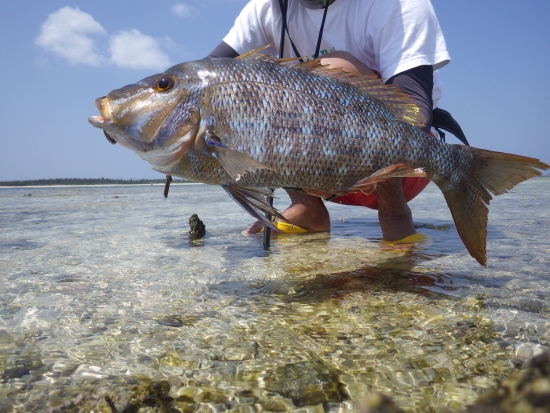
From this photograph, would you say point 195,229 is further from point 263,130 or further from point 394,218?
point 263,130

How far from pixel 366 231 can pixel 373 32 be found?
2267 mm

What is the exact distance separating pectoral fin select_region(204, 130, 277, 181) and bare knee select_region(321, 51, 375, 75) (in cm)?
175

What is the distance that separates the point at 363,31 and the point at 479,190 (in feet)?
6.89

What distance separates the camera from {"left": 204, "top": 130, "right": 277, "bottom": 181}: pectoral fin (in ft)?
6.89

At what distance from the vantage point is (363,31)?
3.91 m

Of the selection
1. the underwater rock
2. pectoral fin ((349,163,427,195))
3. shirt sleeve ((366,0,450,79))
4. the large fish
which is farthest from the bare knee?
the underwater rock

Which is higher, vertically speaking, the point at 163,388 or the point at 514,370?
the point at 514,370

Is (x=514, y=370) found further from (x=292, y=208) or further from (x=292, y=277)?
(x=292, y=208)

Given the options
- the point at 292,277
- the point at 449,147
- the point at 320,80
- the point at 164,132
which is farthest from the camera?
the point at 292,277

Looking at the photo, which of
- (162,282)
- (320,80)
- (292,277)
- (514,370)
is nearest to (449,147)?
(320,80)

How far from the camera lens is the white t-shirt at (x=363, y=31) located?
3.43 meters

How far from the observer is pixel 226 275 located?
9.36ft

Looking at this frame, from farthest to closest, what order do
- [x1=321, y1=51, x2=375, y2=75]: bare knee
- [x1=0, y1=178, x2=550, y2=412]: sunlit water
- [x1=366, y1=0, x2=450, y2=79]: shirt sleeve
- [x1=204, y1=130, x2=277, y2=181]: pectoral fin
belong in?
[x1=321, y1=51, x2=375, y2=75]: bare knee, [x1=366, y1=0, x2=450, y2=79]: shirt sleeve, [x1=204, y1=130, x2=277, y2=181]: pectoral fin, [x1=0, y1=178, x2=550, y2=412]: sunlit water

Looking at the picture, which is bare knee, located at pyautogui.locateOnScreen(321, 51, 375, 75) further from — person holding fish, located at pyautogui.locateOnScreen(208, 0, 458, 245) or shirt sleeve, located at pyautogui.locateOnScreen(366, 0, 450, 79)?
shirt sleeve, located at pyautogui.locateOnScreen(366, 0, 450, 79)
